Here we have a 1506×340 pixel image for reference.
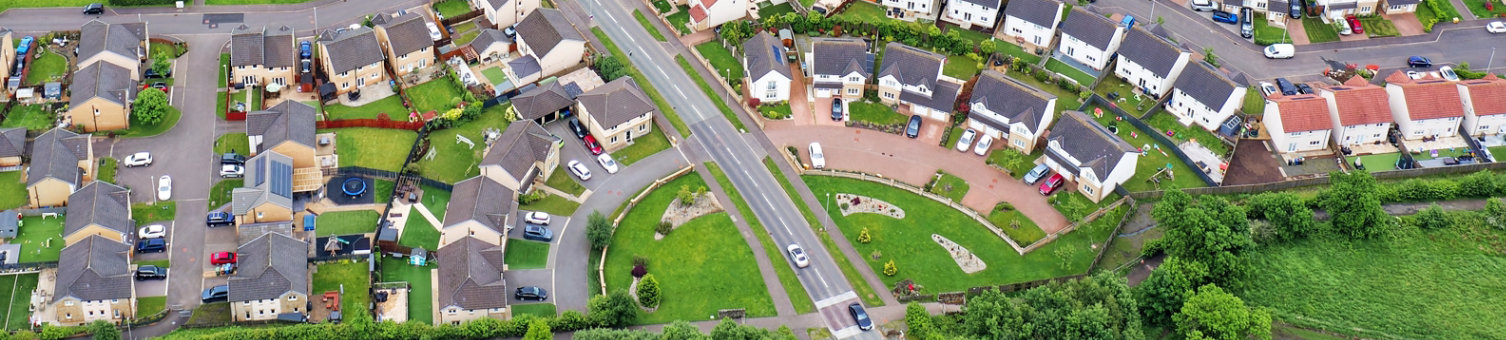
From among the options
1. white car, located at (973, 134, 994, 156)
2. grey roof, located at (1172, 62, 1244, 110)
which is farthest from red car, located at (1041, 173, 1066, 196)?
grey roof, located at (1172, 62, 1244, 110)

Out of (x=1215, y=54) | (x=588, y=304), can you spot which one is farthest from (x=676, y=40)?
(x=1215, y=54)

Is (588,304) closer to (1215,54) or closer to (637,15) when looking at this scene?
(637,15)

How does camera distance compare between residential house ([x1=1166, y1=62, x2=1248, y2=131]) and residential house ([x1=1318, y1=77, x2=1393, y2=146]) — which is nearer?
residential house ([x1=1318, y1=77, x2=1393, y2=146])

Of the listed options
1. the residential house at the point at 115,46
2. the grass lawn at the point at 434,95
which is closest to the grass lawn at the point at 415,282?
the grass lawn at the point at 434,95

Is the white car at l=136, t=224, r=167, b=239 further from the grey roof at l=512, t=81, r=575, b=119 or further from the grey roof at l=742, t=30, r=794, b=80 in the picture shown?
the grey roof at l=742, t=30, r=794, b=80

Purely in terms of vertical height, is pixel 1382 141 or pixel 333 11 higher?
pixel 333 11

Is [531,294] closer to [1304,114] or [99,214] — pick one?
[99,214]

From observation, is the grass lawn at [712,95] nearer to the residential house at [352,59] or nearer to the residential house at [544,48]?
the residential house at [544,48]
